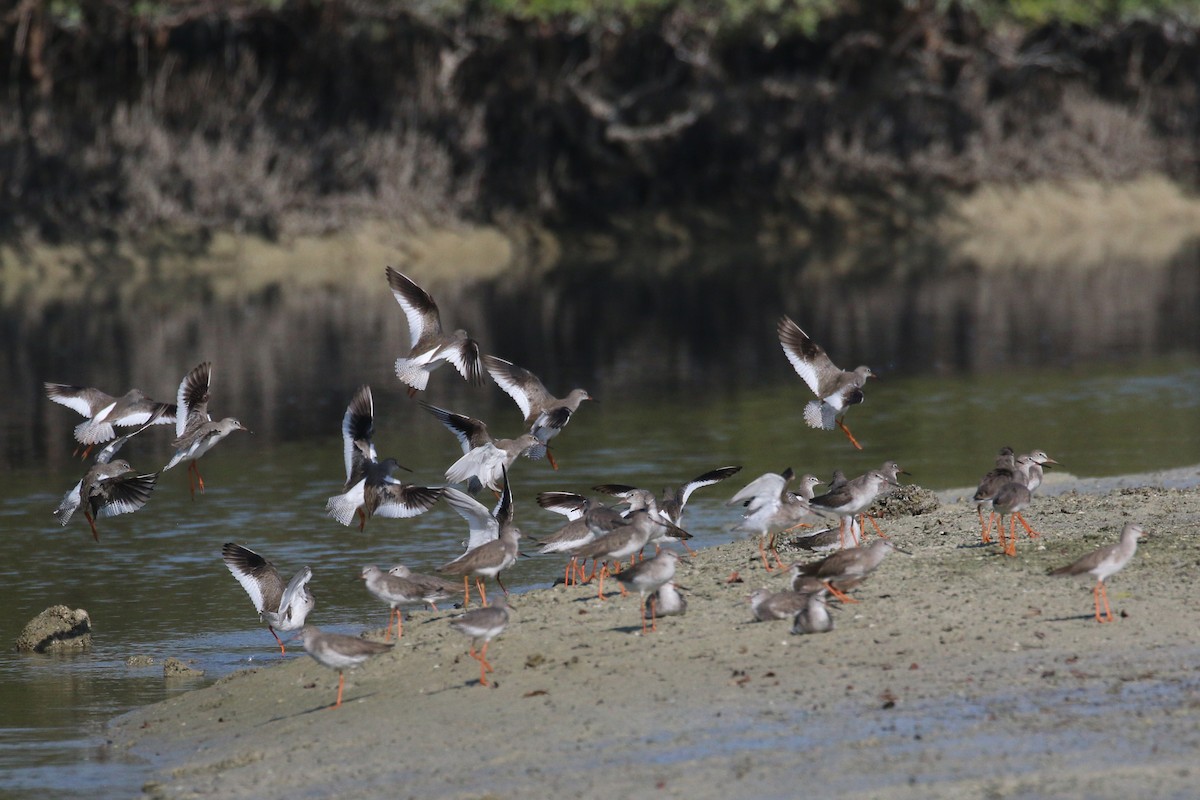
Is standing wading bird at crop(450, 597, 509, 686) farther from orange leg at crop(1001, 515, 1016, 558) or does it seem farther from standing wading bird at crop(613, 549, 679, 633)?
orange leg at crop(1001, 515, 1016, 558)

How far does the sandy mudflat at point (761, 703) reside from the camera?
7863mm

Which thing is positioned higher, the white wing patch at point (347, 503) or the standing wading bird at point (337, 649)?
the white wing patch at point (347, 503)

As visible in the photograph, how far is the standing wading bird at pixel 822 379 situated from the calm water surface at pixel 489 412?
192 centimetres

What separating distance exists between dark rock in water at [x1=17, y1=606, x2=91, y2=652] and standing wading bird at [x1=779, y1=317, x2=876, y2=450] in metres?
5.32

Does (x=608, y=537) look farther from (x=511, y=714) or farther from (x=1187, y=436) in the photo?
(x=1187, y=436)

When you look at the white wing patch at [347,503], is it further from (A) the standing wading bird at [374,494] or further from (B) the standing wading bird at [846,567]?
(B) the standing wading bird at [846,567]

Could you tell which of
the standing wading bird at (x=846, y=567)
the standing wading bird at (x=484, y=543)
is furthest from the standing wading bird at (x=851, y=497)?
the standing wading bird at (x=484, y=543)

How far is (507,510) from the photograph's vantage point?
12352mm

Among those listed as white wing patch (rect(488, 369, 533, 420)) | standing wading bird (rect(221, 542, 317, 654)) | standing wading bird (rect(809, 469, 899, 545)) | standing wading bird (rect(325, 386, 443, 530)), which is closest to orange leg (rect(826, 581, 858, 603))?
standing wading bird (rect(809, 469, 899, 545))

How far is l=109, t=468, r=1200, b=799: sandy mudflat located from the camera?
310 inches

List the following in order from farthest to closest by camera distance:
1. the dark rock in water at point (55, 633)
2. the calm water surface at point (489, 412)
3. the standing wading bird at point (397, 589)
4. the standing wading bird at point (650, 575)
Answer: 1. the calm water surface at point (489, 412)
2. the dark rock in water at point (55, 633)
3. the standing wading bird at point (397, 589)
4. the standing wading bird at point (650, 575)

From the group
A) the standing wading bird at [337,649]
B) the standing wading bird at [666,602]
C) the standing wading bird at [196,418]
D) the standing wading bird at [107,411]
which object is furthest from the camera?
the standing wading bird at [107,411]

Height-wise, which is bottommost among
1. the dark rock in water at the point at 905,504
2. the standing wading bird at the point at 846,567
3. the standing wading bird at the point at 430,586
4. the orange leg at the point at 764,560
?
the dark rock in water at the point at 905,504

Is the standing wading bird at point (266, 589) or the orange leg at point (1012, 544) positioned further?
the orange leg at point (1012, 544)
